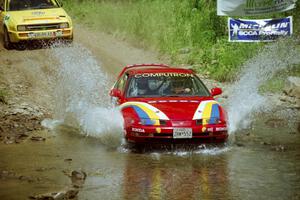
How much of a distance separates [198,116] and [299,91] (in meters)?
6.21

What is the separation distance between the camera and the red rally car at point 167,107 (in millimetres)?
10719

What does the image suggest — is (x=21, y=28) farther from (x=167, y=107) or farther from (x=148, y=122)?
(x=148, y=122)

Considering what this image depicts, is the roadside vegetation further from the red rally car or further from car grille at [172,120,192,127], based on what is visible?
car grille at [172,120,192,127]

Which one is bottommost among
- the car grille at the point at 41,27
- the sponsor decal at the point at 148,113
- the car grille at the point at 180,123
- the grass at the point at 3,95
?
the grass at the point at 3,95

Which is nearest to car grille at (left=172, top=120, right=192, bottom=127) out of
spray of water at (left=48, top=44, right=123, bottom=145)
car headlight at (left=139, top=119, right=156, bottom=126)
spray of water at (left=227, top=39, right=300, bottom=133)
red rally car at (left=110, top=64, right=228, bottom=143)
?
red rally car at (left=110, top=64, right=228, bottom=143)

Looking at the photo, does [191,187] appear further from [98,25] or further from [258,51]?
[98,25]

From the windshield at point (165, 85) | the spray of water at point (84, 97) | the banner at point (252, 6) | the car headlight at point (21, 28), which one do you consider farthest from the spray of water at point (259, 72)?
the car headlight at point (21, 28)

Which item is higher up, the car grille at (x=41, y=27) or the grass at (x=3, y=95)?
the car grille at (x=41, y=27)

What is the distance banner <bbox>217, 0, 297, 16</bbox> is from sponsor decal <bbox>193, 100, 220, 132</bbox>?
832 cm

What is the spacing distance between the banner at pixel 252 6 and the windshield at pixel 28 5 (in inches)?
217

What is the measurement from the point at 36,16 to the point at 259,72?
6951 millimetres

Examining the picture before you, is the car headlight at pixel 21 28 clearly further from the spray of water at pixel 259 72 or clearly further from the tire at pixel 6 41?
the spray of water at pixel 259 72

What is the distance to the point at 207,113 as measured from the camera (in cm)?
1112

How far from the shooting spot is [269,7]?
19.3m
